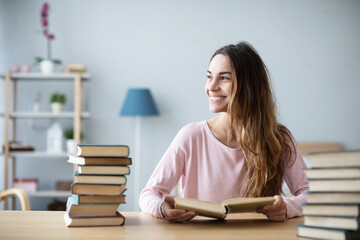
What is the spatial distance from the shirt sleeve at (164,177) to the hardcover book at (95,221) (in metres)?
0.19

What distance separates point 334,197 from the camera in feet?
3.36

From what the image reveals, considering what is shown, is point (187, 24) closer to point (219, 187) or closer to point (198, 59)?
point (198, 59)

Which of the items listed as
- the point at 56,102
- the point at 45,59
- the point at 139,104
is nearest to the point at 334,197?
the point at 139,104

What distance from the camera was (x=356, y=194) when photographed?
3.27 ft

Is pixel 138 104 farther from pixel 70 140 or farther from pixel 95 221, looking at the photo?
pixel 95 221

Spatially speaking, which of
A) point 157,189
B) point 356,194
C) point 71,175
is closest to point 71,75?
point 71,175

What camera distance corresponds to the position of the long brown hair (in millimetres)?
1600

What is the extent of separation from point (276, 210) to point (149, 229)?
38 cm

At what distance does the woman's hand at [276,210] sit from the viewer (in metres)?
1.29

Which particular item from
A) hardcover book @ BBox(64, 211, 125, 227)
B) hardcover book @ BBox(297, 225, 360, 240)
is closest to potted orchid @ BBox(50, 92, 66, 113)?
hardcover book @ BBox(64, 211, 125, 227)

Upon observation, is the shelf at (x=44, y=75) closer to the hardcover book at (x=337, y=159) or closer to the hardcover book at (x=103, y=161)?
the hardcover book at (x=103, y=161)

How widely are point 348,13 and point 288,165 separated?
3429mm

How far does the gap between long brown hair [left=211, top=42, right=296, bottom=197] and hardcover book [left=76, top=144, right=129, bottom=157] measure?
22.4 inches

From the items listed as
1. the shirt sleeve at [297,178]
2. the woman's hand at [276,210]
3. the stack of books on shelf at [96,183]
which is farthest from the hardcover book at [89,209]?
the shirt sleeve at [297,178]
